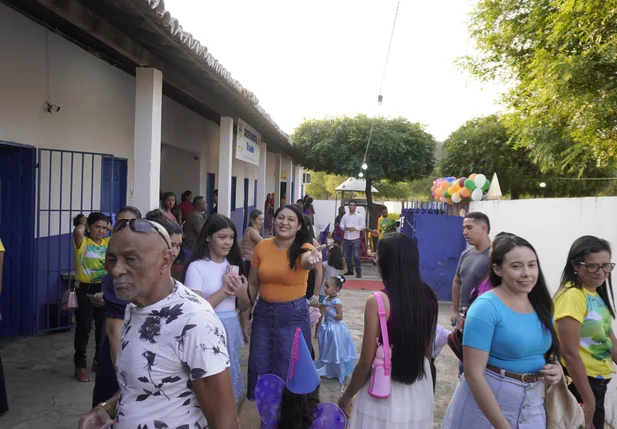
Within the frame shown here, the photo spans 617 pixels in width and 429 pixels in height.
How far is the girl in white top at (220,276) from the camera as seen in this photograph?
358cm

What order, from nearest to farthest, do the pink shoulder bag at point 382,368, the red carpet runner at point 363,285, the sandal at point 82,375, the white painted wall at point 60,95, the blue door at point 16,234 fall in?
the pink shoulder bag at point 382,368, the sandal at point 82,375, the white painted wall at point 60,95, the blue door at point 16,234, the red carpet runner at point 363,285

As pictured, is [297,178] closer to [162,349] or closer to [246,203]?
[246,203]

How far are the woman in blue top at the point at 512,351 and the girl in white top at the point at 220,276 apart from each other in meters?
1.78

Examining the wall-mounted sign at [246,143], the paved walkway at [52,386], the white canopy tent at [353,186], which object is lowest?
the paved walkway at [52,386]

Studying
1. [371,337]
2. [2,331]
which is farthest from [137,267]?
[2,331]

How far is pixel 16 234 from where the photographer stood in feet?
19.3

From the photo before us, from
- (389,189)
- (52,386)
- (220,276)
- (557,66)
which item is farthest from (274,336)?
(389,189)

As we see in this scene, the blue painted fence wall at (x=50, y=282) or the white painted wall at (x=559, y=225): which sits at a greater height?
the white painted wall at (x=559, y=225)

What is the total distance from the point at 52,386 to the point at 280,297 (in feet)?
8.54

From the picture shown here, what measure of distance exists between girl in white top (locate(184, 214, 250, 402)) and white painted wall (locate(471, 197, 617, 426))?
3.09 m

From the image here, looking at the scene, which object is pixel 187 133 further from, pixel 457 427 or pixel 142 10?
pixel 457 427

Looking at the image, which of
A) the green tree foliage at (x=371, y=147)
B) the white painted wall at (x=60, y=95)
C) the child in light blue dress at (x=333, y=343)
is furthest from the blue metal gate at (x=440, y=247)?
the green tree foliage at (x=371, y=147)

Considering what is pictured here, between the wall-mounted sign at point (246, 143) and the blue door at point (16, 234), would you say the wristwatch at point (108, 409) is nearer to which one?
the blue door at point (16, 234)

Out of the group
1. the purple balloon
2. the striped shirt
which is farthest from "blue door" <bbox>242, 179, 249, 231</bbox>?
the purple balloon
